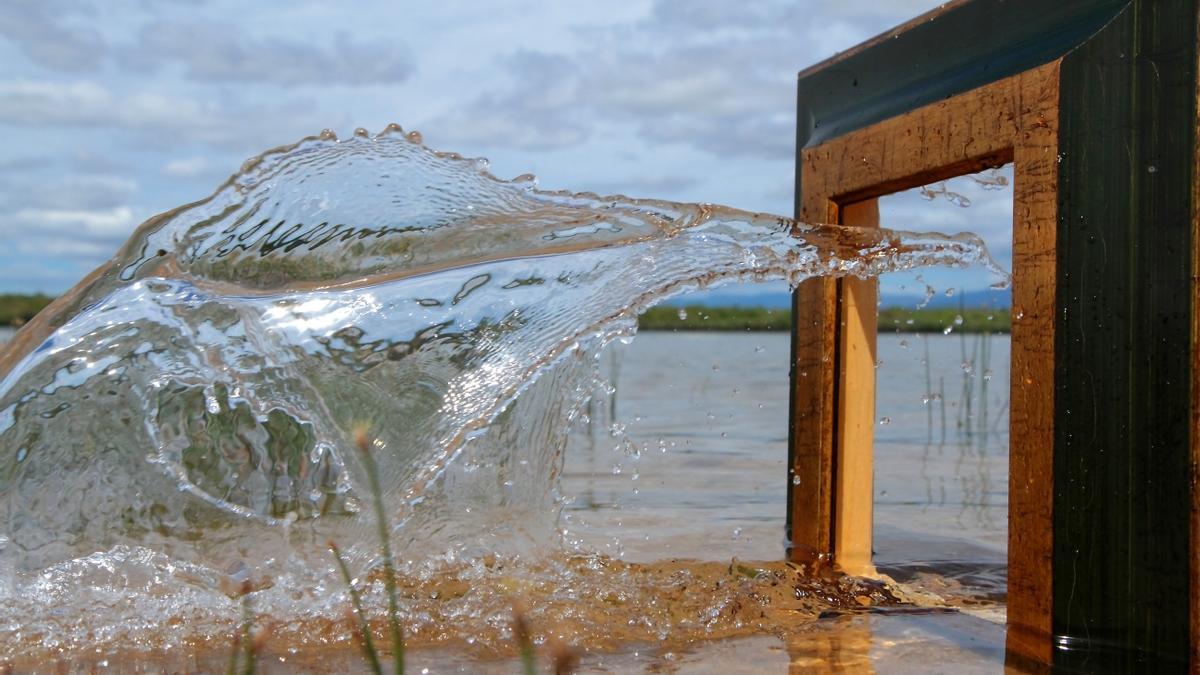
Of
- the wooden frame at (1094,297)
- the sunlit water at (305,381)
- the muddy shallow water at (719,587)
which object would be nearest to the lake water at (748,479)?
the muddy shallow water at (719,587)

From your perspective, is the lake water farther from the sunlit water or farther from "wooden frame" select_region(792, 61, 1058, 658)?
the sunlit water

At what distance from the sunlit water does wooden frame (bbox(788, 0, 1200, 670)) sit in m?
0.48

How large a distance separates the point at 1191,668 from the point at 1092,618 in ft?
0.80

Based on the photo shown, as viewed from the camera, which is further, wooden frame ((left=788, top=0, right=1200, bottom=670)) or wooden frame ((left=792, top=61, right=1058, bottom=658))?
wooden frame ((left=792, top=61, right=1058, bottom=658))

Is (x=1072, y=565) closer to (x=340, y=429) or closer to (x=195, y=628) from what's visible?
(x=340, y=429)

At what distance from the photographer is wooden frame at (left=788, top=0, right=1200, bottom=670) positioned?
2.34 meters

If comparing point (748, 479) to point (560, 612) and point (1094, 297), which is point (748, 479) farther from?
point (1094, 297)

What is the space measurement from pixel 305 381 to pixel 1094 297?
1.83m

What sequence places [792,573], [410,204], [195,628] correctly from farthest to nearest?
[792,573], [410,204], [195,628]

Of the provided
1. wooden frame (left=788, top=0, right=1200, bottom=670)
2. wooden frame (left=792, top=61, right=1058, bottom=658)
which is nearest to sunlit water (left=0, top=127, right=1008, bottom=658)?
wooden frame (left=792, top=61, right=1058, bottom=658)

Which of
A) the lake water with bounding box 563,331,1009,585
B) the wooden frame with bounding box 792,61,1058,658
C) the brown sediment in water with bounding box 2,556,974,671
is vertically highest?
the wooden frame with bounding box 792,61,1058,658

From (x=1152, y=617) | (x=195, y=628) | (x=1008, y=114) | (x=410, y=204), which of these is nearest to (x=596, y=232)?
(x=410, y=204)

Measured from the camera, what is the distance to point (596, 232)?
10.0 ft

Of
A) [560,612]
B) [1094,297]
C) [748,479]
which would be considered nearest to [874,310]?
[1094,297]
